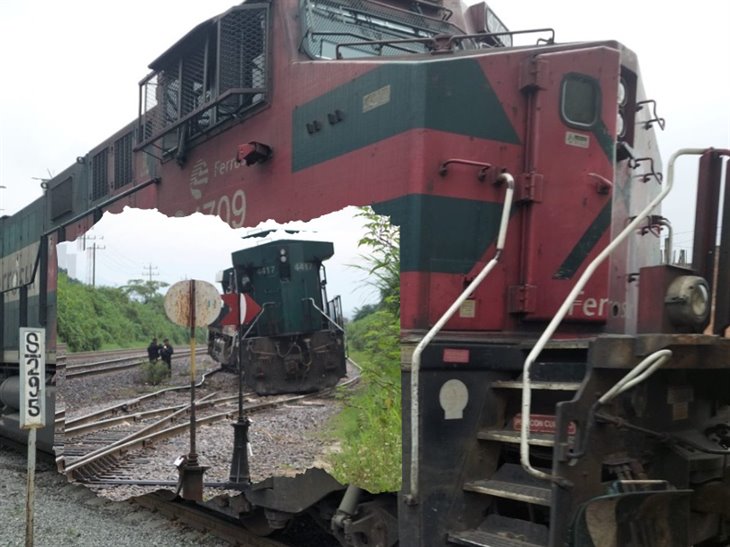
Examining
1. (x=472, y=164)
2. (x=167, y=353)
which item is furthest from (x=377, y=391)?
(x=167, y=353)

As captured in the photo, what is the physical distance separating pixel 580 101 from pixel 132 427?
11.9ft

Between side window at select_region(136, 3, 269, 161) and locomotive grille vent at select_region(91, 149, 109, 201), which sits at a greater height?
side window at select_region(136, 3, 269, 161)

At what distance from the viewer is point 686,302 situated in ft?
9.78

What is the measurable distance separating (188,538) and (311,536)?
3.20ft

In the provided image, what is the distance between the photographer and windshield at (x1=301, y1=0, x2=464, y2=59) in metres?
4.06

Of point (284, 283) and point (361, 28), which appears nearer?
point (284, 283)

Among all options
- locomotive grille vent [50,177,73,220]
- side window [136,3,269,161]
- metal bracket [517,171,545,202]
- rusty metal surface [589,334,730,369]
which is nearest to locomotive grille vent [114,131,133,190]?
side window [136,3,269,161]

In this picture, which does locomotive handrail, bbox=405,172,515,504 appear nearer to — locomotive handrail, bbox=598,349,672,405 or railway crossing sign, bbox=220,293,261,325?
locomotive handrail, bbox=598,349,672,405

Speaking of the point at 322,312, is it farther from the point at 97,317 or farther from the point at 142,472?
the point at 97,317

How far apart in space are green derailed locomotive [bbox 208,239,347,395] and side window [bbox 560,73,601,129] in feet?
5.34

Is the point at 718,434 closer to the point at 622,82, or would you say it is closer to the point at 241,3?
the point at 622,82

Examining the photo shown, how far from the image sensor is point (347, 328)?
3.98 m

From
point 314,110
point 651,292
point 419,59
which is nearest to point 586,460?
point 651,292

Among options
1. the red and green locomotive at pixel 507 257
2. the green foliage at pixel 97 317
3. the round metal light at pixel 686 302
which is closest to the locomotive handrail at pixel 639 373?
the red and green locomotive at pixel 507 257
